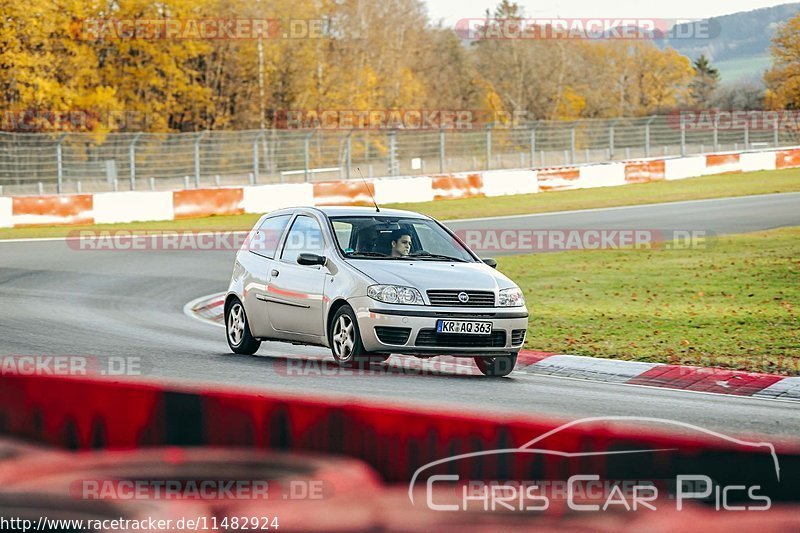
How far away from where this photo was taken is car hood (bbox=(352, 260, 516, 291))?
10.4m

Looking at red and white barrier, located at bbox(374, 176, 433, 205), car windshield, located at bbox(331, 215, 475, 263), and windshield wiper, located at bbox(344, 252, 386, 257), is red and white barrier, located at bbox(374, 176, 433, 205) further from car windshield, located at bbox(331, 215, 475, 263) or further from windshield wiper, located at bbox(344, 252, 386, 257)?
windshield wiper, located at bbox(344, 252, 386, 257)

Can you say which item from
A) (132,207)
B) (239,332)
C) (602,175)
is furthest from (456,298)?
(602,175)

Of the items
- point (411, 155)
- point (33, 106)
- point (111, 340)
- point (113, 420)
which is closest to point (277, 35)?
point (33, 106)

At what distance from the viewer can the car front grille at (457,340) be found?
10.2m

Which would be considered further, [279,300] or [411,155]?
[411,155]

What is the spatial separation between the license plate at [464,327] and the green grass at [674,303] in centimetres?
209

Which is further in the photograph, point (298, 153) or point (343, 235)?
point (298, 153)

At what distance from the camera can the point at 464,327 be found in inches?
404

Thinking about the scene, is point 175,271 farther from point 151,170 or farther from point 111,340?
point 151,170

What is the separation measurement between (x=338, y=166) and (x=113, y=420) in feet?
105

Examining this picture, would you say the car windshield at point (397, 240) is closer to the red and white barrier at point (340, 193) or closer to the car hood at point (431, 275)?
the car hood at point (431, 275)

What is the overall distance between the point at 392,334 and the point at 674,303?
6.53 m

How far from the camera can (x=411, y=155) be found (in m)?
38.6

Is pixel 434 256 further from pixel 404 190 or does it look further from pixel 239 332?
pixel 404 190
